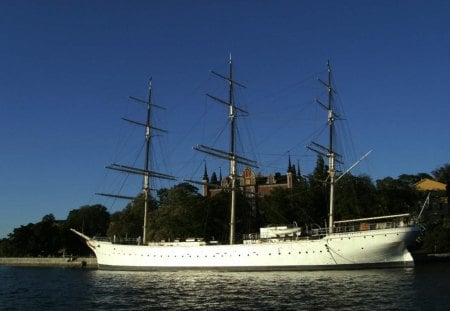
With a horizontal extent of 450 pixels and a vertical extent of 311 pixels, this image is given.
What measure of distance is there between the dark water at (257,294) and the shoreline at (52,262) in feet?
155

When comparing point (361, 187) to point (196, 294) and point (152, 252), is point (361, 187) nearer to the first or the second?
point (152, 252)

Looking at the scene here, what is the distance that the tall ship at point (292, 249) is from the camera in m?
54.2

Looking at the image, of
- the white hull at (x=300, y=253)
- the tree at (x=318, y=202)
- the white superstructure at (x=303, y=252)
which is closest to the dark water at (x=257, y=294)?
the white hull at (x=300, y=253)

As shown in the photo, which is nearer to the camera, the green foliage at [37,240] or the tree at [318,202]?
the tree at [318,202]

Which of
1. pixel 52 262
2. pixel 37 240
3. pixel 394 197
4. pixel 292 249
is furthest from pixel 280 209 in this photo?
pixel 37 240

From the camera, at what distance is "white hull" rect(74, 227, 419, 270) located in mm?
54000

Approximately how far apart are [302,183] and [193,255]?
47.2 metres

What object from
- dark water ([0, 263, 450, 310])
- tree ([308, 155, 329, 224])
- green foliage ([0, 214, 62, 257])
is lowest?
dark water ([0, 263, 450, 310])

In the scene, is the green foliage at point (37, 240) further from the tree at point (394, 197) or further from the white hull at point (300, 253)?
the tree at point (394, 197)

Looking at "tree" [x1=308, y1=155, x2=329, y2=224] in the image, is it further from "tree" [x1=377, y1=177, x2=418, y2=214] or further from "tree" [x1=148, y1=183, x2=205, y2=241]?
"tree" [x1=148, y1=183, x2=205, y2=241]

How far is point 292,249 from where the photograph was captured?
57.0 metres

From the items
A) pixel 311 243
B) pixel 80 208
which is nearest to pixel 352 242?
pixel 311 243

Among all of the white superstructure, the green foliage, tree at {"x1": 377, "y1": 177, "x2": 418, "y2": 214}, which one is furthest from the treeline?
the white superstructure

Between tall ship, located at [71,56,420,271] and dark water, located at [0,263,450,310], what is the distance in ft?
14.2
